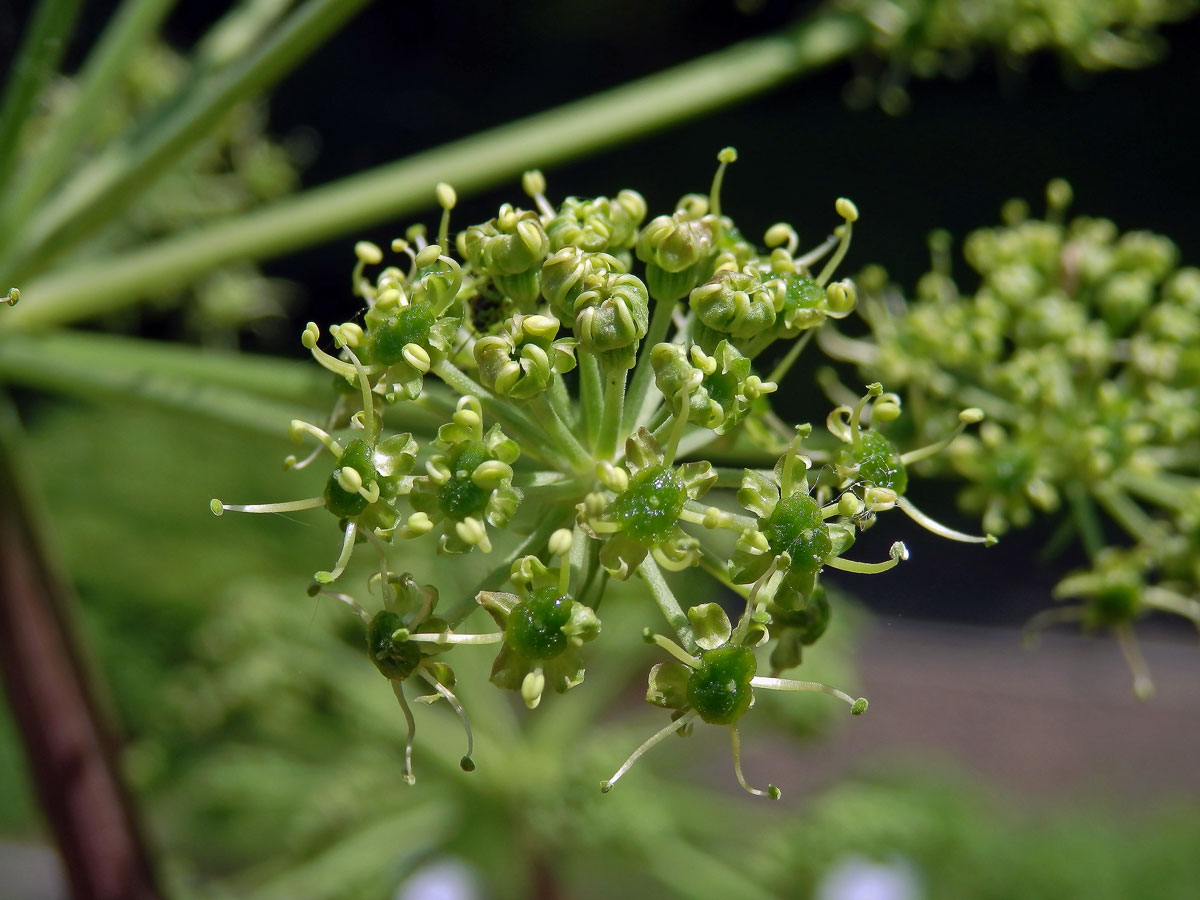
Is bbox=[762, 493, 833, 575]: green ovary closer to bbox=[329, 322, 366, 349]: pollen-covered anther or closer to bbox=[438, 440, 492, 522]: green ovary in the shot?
bbox=[438, 440, 492, 522]: green ovary

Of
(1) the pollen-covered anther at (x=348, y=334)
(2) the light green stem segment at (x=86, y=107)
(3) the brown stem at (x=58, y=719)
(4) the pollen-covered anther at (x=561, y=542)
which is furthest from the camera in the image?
(3) the brown stem at (x=58, y=719)

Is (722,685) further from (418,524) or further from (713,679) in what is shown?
(418,524)

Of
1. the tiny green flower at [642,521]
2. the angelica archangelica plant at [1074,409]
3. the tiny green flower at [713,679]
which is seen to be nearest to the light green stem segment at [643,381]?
the tiny green flower at [642,521]

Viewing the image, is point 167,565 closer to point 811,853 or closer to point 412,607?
point 811,853

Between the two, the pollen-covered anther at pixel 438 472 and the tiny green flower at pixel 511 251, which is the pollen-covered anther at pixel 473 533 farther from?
the tiny green flower at pixel 511 251

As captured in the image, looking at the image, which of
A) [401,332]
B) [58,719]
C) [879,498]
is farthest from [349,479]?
[58,719]
